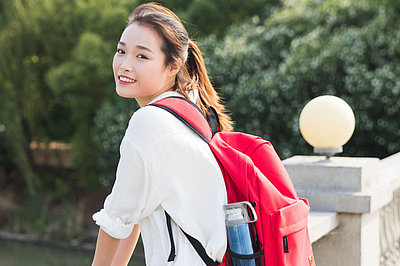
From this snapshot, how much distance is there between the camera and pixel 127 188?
4.58ft

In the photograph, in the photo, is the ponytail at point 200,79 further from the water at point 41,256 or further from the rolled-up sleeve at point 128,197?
the water at point 41,256

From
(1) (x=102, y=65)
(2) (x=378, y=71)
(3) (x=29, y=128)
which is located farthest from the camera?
(3) (x=29, y=128)

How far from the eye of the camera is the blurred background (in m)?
7.62

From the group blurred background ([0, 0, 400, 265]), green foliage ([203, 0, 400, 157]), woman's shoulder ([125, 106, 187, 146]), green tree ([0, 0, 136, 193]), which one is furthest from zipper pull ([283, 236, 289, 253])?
green tree ([0, 0, 136, 193])

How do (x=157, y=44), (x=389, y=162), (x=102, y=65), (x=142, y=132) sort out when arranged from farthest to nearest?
(x=102, y=65) → (x=389, y=162) → (x=157, y=44) → (x=142, y=132)

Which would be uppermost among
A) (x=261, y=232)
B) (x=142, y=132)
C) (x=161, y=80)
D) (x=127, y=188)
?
(x=161, y=80)

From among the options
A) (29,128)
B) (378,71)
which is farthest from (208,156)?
(29,128)

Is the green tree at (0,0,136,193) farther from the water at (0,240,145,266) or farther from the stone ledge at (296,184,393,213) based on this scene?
the stone ledge at (296,184,393,213)

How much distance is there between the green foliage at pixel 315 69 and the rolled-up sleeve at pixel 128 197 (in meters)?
6.28

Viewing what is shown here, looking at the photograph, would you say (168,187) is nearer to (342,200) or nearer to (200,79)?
(200,79)

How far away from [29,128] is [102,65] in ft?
10.3

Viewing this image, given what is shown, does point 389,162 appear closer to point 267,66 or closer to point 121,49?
point 121,49

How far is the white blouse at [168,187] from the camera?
1.36m

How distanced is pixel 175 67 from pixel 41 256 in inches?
371
